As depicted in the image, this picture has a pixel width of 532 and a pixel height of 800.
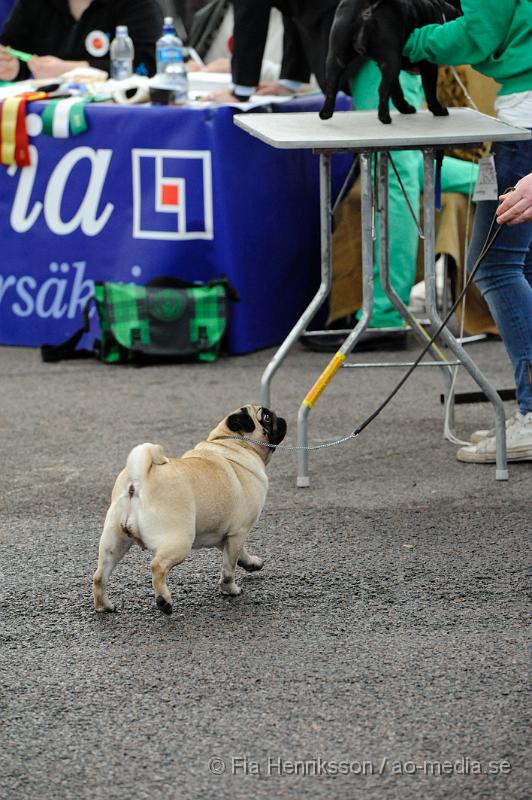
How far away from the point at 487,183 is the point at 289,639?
1637mm

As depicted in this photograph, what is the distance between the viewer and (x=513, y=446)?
156 inches

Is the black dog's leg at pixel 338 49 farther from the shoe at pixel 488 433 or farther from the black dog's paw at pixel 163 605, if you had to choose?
the black dog's paw at pixel 163 605

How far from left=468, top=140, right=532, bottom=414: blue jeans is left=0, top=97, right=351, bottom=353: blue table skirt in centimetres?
188

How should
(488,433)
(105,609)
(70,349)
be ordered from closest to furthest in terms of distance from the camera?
(105,609) < (488,433) < (70,349)

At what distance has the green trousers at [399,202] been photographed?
18.2ft

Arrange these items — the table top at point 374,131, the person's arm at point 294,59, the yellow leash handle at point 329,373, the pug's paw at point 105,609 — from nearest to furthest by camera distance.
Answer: the pug's paw at point 105,609 < the table top at point 374,131 < the yellow leash handle at point 329,373 < the person's arm at point 294,59

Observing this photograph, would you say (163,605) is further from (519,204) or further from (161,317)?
(161,317)

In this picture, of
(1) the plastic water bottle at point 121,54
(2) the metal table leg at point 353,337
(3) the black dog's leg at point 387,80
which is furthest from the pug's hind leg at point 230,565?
(1) the plastic water bottle at point 121,54

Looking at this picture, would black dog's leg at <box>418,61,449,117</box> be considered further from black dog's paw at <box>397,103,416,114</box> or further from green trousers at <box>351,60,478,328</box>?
green trousers at <box>351,60,478,328</box>

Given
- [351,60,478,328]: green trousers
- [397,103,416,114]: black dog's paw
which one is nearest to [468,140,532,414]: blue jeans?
[397,103,416,114]: black dog's paw

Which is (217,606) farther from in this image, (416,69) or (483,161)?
(416,69)

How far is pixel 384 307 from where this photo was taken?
5.75m

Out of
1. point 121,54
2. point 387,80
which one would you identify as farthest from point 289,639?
point 121,54

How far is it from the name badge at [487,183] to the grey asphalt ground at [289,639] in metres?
0.90
